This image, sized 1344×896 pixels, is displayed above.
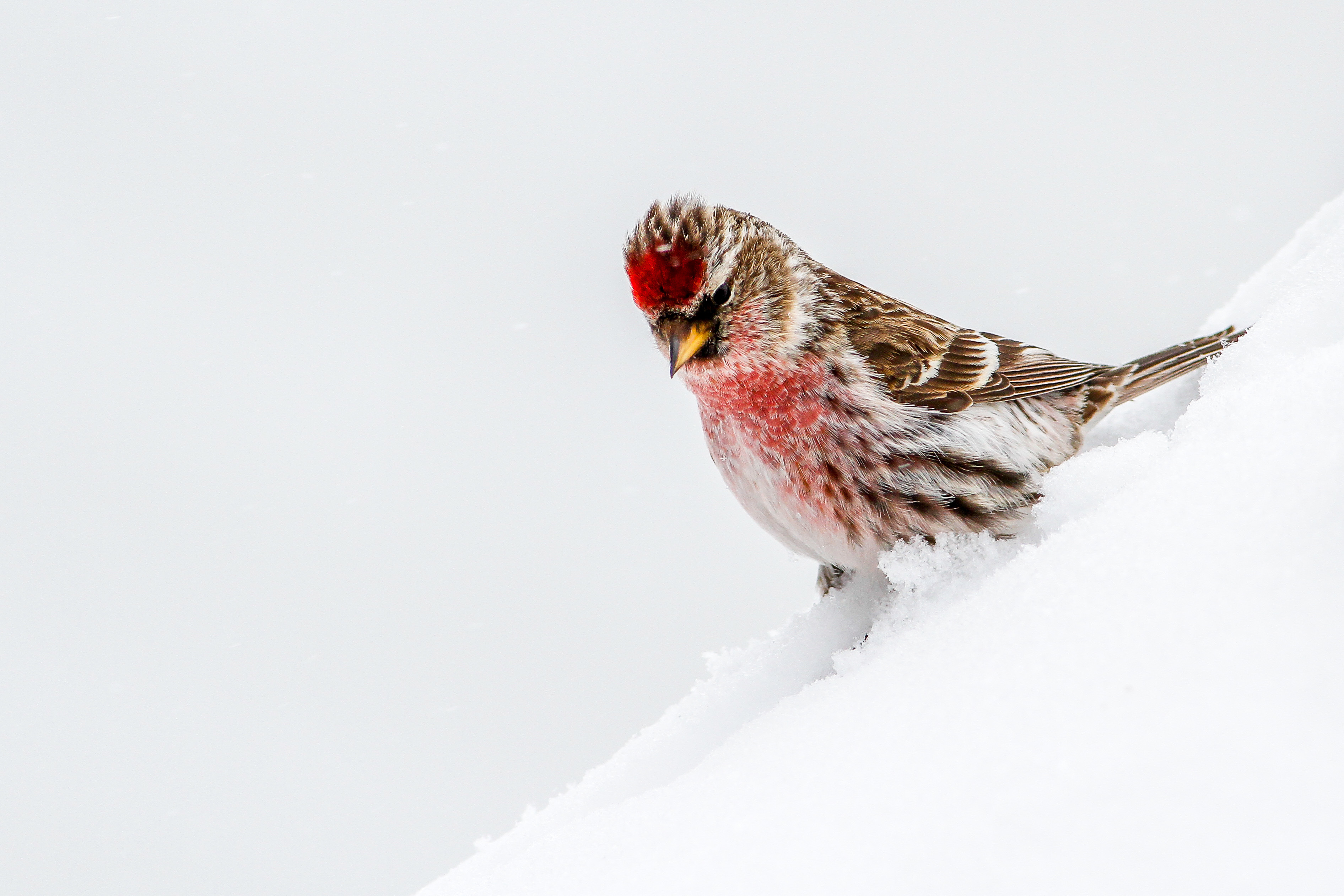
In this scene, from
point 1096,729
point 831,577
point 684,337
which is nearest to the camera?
point 1096,729

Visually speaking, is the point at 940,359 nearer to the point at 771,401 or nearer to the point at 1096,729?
the point at 771,401

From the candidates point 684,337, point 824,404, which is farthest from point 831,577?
point 684,337

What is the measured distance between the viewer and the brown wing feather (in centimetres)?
296

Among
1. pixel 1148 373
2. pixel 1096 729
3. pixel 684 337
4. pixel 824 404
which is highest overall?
pixel 684 337

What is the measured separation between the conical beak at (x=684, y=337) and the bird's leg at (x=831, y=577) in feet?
2.17

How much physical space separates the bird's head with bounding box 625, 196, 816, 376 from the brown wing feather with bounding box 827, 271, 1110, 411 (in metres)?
0.21

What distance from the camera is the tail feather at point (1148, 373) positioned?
115 inches

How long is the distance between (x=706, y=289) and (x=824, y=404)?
0.43 metres

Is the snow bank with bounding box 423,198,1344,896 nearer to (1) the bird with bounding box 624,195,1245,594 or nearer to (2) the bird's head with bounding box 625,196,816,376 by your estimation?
(1) the bird with bounding box 624,195,1245,594

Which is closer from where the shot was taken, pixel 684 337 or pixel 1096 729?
pixel 1096 729

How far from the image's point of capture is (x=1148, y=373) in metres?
3.16

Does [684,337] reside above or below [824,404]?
above

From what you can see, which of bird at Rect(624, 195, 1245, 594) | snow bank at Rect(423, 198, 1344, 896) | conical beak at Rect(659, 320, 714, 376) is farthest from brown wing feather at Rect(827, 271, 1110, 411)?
snow bank at Rect(423, 198, 1344, 896)

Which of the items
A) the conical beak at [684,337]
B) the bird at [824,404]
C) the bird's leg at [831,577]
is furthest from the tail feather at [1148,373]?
A: the conical beak at [684,337]
